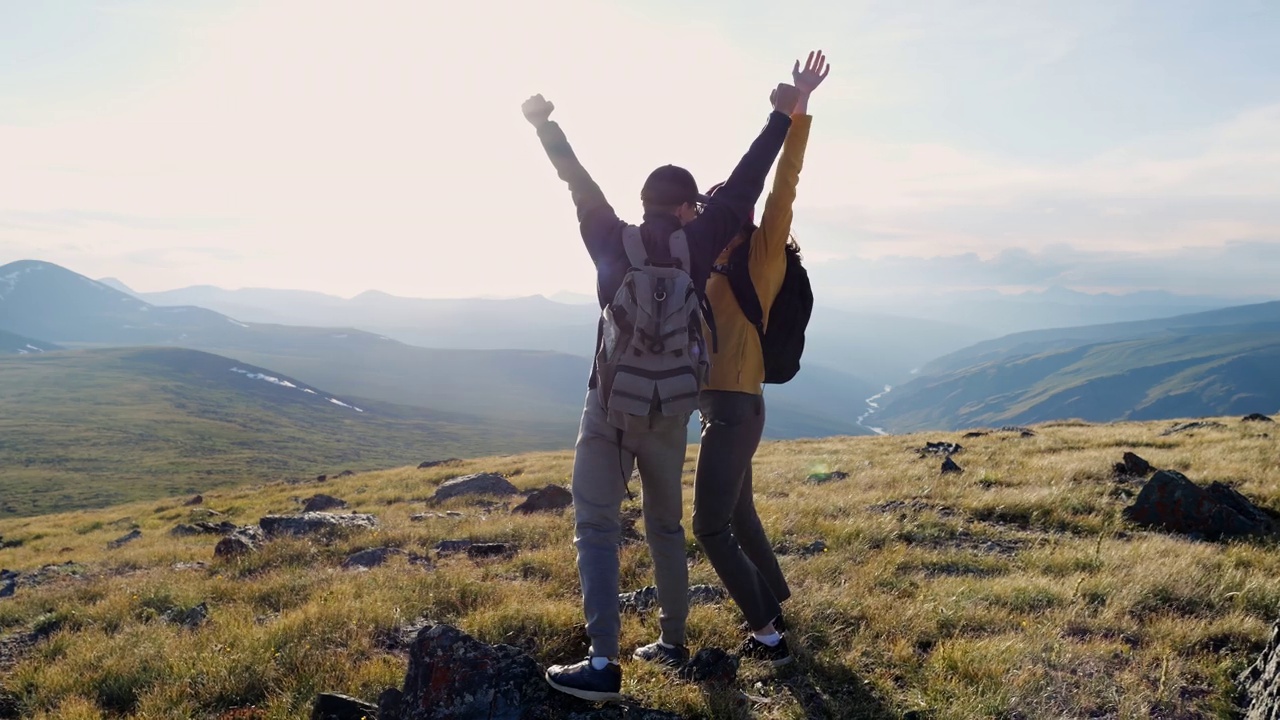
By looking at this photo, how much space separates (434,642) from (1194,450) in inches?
659

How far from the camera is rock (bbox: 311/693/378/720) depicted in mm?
4512

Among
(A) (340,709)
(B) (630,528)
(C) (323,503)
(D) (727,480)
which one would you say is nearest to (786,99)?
(D) (727,480)

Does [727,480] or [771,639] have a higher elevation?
[727,480]

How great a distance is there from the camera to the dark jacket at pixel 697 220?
14.3ft

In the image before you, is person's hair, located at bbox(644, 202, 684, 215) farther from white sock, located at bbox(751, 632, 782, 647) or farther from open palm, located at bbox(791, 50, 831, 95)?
white sock, located at bbox(751, 632, 782, 647)

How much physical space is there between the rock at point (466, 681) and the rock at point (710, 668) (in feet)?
3.59

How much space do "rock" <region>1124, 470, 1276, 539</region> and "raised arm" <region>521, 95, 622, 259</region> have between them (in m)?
8.71

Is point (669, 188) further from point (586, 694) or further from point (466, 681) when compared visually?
point (466, 681)

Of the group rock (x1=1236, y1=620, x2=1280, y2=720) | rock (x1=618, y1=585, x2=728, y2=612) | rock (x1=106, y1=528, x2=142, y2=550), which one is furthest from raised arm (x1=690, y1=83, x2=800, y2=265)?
rock (x1=106, y1=528, x2=142, y2=550)

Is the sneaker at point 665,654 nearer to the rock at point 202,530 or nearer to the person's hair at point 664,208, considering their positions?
the person's hair at point 664,208

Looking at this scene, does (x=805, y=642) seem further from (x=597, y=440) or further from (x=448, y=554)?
(x=448, y=554)

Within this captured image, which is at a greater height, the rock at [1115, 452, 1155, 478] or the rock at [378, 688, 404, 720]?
the rock at [1115, 452, 1155, 478]

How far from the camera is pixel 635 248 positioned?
4266mm

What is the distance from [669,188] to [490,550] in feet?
22.5
